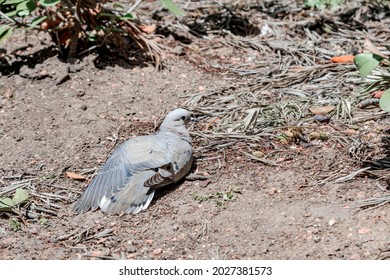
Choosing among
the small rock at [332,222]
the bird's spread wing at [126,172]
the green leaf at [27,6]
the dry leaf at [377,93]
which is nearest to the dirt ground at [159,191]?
the small rock at [332,222]

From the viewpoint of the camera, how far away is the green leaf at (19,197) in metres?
4.51

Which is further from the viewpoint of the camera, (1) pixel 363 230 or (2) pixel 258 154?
(2) pixel 258 154

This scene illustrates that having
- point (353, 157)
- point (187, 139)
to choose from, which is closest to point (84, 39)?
point (187, 139)

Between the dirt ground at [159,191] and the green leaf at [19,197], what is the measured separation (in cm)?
9

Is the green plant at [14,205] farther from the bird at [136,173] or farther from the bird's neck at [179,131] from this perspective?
the bird's neck at [179,131]

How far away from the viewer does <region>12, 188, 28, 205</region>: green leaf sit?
14.8 feet

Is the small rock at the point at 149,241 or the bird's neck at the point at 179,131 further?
the bird's neck at the point at 179,131

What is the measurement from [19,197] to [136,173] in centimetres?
75

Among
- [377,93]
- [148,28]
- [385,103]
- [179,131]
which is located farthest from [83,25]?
[385,103]

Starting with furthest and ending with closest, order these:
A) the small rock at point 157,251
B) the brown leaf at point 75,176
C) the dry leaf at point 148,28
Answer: the dry leaf at point 148,28, the brown leaf at point 75,176, the small rock at point 157,251

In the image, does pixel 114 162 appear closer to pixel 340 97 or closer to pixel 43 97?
pixel 43 97

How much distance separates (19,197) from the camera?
4527 millimetres

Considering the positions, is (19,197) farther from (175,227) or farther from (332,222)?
(332,222)

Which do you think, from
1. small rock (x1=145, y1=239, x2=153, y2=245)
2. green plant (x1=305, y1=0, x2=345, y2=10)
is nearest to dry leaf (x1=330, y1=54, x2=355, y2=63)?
green plant (x1=305, y1=0, x2=345, y2=10)
